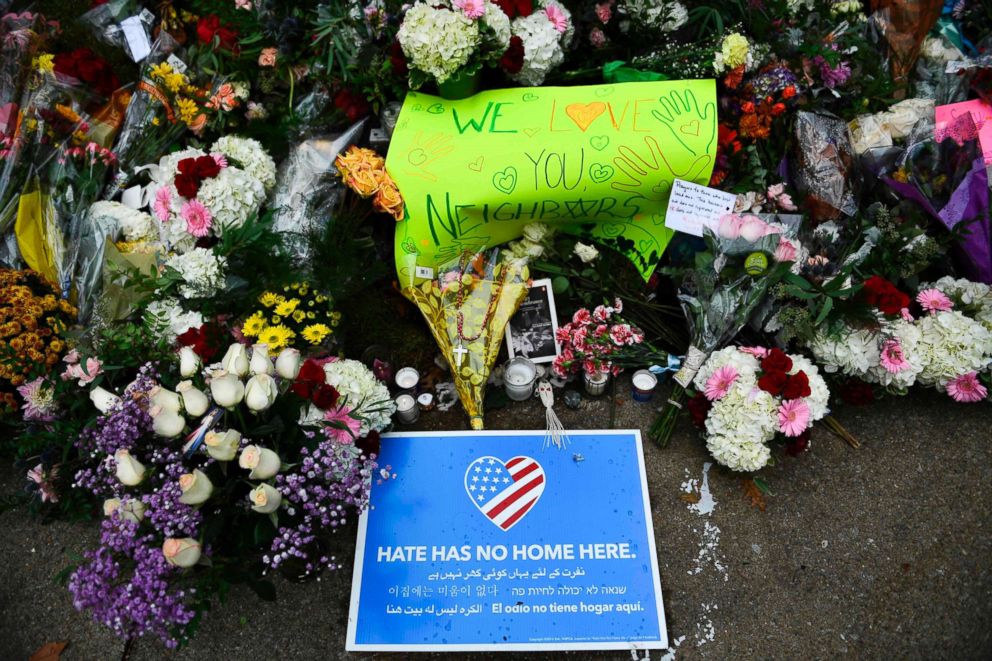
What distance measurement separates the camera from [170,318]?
2191 millimetres

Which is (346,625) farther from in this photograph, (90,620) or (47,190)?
(47,190)

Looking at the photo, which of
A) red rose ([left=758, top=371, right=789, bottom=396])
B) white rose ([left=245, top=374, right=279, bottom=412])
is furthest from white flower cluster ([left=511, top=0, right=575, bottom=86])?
white rose ([left=245, top=374, right=279, bottom=412])

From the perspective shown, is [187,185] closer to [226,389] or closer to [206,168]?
[206,168]

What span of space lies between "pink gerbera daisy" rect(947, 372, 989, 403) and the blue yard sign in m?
1.29

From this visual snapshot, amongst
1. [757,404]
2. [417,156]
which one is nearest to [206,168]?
[417,156]

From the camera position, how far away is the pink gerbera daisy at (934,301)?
2.36 metres

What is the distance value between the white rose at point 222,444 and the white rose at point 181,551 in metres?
0.22

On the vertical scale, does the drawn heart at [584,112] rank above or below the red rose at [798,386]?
above

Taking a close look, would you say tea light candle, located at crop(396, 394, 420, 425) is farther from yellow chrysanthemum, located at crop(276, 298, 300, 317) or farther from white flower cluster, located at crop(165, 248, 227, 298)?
white flower cluster, located at crop(165, 248, 227, 298)

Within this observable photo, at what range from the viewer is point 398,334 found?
2.59m

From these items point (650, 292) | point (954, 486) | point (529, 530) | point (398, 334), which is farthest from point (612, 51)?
point (954, 486)

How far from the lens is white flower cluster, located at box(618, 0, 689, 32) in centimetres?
261

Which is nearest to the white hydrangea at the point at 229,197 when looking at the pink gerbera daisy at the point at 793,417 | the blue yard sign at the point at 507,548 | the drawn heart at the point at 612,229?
the blue yard sign at the point at 507,548

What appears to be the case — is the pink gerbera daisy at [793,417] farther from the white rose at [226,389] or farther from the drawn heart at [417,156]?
the white rose at [226,389]
